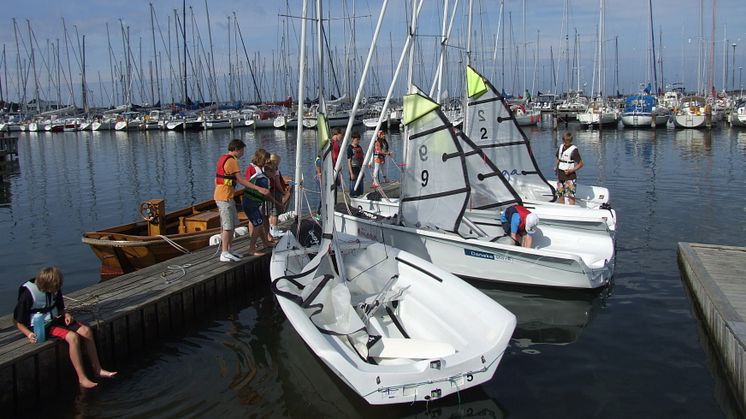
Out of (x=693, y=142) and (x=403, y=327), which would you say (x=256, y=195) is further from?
(x=693, y=142)

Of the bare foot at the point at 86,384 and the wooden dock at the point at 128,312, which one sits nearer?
the wooden dock at the point at 128,312

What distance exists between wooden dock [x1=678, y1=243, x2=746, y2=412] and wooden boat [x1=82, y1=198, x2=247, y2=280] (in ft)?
26.6

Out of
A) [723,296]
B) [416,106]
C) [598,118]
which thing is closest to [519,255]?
[723,296]

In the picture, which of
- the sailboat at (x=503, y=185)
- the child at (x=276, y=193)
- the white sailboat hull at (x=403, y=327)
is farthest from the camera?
the sailboat at (x=503, y=185)

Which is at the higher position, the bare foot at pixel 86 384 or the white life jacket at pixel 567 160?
the white life jacket at pixel 567 160

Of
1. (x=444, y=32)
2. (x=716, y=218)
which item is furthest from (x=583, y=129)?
(x=444, y=32)

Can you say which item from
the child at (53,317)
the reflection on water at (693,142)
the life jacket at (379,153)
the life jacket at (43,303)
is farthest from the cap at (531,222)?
the reflection on water at (693,142)

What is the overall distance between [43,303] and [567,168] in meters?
10.5

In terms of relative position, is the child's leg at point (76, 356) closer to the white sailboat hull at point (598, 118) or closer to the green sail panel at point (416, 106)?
the green sail panel at point (416, 106)

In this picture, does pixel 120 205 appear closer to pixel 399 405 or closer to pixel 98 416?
pixel 98 416

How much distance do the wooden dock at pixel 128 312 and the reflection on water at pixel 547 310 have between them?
406 cm

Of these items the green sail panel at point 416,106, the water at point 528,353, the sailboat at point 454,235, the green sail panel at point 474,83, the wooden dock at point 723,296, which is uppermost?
the green sail panel at point 474,83

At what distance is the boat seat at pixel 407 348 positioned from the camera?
5.56 m

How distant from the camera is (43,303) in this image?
226 inches
